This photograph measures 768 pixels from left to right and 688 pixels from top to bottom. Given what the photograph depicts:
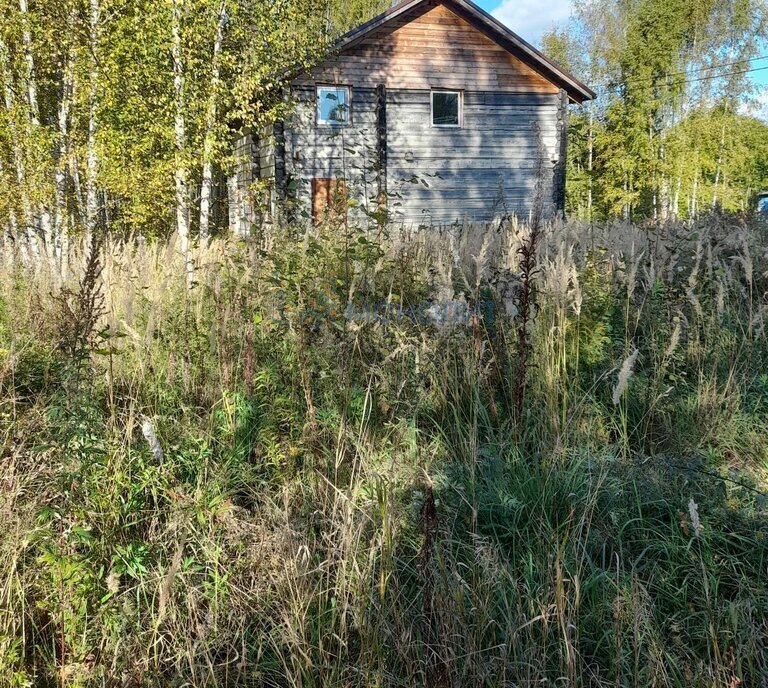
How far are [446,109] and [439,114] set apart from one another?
23 centimetres

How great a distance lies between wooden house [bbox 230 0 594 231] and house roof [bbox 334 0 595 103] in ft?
0.11

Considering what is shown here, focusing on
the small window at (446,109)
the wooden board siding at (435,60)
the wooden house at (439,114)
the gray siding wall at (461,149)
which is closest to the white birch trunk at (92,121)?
the wooden house at (439,114)

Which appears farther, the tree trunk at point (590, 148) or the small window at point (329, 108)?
the tree trunk at point (590, 148)

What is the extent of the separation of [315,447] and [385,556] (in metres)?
0.98

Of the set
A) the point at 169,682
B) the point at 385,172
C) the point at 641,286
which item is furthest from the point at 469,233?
the point at 385,172

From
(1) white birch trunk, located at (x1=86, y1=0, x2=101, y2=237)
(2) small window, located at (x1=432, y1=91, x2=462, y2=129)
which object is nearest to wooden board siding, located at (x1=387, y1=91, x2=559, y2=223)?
(2) small window, located at (x1=432, y1=91, x2=462, y2=129)

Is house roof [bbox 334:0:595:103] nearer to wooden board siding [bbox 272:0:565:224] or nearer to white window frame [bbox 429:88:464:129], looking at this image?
wooden board siding [bbox 272:0:565:224]

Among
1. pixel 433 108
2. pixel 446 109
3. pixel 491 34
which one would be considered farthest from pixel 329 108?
pixel 491 34

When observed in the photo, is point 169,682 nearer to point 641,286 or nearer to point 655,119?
point 641,286

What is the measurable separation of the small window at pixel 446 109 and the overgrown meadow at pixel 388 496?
42.7 ft

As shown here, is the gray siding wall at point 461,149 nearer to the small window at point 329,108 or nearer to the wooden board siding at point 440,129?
the wooden board siding at point 440,129

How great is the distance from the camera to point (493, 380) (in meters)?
3.46

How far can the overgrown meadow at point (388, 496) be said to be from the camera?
1.92 meters

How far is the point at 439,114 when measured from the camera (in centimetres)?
1623
